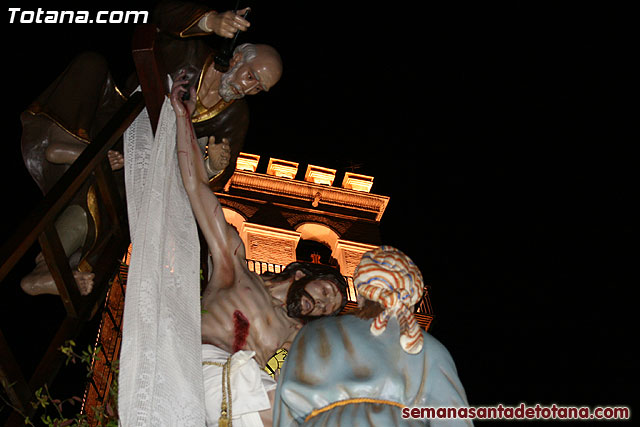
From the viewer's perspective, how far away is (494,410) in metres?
3.58

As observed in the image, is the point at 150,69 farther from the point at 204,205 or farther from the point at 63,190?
the point at 63,190

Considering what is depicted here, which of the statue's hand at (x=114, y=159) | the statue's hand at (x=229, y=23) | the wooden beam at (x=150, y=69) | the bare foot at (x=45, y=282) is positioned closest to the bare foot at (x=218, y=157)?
the wooden beam at (x=150, y=69)

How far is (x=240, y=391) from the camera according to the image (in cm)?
374

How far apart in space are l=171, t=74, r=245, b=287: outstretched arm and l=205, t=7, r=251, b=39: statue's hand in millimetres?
491

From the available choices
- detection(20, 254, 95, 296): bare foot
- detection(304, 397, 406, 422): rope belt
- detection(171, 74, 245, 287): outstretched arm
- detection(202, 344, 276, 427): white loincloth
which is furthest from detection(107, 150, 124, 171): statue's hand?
detection(304, 397, 406, 422): rope belt

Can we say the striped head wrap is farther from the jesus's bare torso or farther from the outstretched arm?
the outstretched arm

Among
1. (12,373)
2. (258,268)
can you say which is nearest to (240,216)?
(258,268)

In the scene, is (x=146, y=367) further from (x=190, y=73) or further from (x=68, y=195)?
(x=190, y=73)

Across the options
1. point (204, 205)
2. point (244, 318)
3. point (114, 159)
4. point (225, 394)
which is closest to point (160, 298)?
point (225, 394)

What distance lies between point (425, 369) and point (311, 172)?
18103mm

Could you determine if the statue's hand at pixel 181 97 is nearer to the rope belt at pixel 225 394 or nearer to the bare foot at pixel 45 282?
the bare foot at pixel 45 282

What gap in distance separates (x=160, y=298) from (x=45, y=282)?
1023 millimetres

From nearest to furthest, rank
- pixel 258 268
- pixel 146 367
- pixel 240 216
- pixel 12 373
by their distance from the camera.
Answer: pixel 146 367 < pixel 12 373 < pixel 258 268 < pixel 240 216

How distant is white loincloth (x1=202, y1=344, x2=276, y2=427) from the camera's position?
12.2ft
